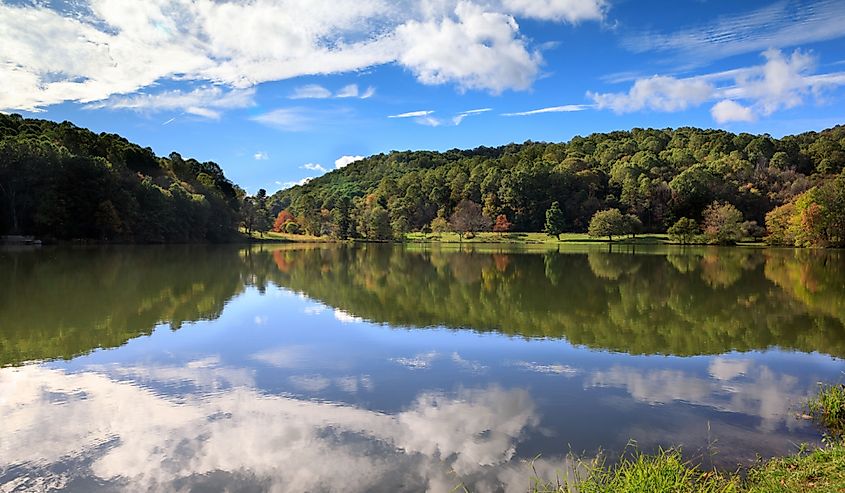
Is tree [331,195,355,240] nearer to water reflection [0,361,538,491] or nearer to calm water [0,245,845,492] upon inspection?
calm water [0,245,845,492]

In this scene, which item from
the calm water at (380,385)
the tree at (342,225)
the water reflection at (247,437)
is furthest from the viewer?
the tree at (342,225)

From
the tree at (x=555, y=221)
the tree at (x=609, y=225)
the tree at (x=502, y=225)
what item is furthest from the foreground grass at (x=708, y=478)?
the tree at (x=502, y=225)

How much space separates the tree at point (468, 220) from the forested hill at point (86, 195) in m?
32.8

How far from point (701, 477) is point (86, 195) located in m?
56.9

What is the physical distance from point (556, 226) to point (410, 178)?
37090 millimetres

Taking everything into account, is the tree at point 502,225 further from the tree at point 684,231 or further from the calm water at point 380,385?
the calm water at point 380,385

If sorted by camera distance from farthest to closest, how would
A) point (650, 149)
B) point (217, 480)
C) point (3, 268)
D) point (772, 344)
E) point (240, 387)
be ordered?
point (650, 149), point (3, 268), point (772, 344), point (240, 387), point (217, 480)

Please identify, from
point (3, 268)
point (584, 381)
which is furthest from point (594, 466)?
point (3, 268)

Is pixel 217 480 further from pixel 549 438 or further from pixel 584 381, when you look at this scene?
pixel 584 381

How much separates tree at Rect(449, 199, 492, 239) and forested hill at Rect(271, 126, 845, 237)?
2748mm

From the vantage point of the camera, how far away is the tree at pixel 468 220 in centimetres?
8575

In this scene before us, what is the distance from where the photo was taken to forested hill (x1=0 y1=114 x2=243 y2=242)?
4816cm

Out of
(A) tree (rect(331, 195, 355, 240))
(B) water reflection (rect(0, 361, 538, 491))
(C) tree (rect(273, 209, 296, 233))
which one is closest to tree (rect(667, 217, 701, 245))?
(A) tree (rect(331, 195, 355, 240))

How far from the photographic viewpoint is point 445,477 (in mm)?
5152
